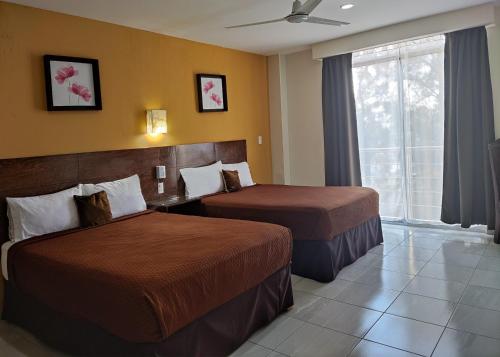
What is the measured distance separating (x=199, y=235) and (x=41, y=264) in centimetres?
101

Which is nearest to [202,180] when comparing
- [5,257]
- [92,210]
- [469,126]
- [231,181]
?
[231,181]

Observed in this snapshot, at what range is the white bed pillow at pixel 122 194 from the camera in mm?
3500

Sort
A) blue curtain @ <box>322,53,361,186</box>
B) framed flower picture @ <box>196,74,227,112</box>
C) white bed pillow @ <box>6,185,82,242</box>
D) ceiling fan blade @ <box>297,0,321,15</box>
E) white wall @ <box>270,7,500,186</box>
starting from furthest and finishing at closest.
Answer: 1. white wall @ <box>270,7,500,186</box>
2. blue curtain @ <box>322,53,361,186</box>
3. framed flower picture @ <box>196,74,227,112</box>
4. white bed pillow @ <box>6,185,82,242</box>
5. ceiling fan blade @ <box>297,0,321,15</box>

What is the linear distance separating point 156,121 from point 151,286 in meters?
2.57

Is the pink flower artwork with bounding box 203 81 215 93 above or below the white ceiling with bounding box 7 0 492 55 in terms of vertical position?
below

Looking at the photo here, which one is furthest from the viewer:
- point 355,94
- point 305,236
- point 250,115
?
point 250,115

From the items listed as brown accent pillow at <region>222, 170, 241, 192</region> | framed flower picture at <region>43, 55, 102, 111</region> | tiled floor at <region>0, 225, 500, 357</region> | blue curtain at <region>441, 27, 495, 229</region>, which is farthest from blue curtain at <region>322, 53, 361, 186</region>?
framed flower picture at <region>43, 55, 102, 111</region>

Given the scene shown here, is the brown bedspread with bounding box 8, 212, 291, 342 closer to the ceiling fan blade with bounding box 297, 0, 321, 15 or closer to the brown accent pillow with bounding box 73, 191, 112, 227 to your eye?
the brown accent pillow with bounding box 73, 191, 112, 227

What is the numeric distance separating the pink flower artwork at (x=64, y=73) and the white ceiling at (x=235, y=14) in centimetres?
49

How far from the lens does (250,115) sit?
5.63 m

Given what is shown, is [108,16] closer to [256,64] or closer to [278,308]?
[256,64]

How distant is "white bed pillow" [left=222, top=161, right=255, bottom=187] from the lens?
5.00 meters

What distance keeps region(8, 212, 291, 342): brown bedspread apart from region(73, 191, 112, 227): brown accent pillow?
153 mm

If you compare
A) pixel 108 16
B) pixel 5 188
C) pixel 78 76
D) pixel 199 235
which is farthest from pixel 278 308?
pixel 108 16
